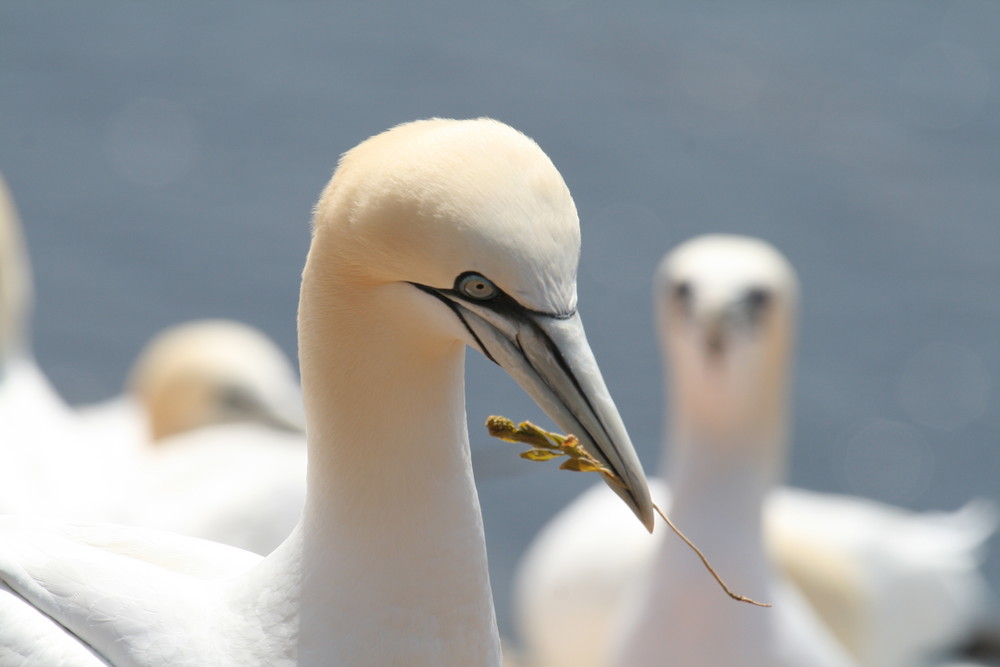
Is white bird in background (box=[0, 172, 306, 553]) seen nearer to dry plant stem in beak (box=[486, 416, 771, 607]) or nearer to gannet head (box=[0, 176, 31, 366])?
gannet head (box=[0, 176, 31, 366])

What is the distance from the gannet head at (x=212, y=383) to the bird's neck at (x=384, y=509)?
3.94 meters

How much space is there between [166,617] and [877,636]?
368 centimetres

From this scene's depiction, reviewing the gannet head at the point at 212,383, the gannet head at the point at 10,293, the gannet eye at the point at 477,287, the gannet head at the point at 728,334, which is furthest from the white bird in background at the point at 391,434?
the gannet head at the point at 212,383

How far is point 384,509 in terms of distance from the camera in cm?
228

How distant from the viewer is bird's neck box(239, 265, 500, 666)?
2203mm

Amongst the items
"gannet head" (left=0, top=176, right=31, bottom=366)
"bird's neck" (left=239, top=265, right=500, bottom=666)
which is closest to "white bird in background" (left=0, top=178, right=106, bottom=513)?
"gannet head" (left=0, top=176, right=31, bottom=366)

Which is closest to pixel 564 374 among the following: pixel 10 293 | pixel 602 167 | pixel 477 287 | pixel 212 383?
pixel 477 287

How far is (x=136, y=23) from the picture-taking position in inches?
386

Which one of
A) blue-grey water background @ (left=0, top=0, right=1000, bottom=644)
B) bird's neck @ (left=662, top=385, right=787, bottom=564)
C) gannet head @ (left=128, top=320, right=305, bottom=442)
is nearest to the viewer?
bird's neck @ (left=662, top=385, right=787, bottom=564)

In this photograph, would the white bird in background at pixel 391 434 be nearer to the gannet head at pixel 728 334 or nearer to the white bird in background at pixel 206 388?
the gannet head at pixel 728 334

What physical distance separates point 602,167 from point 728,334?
4.68m

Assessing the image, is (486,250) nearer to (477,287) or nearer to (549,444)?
(477,287)

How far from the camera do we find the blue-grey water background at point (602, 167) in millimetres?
7590

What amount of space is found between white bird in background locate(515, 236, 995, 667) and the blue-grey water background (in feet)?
4.70
